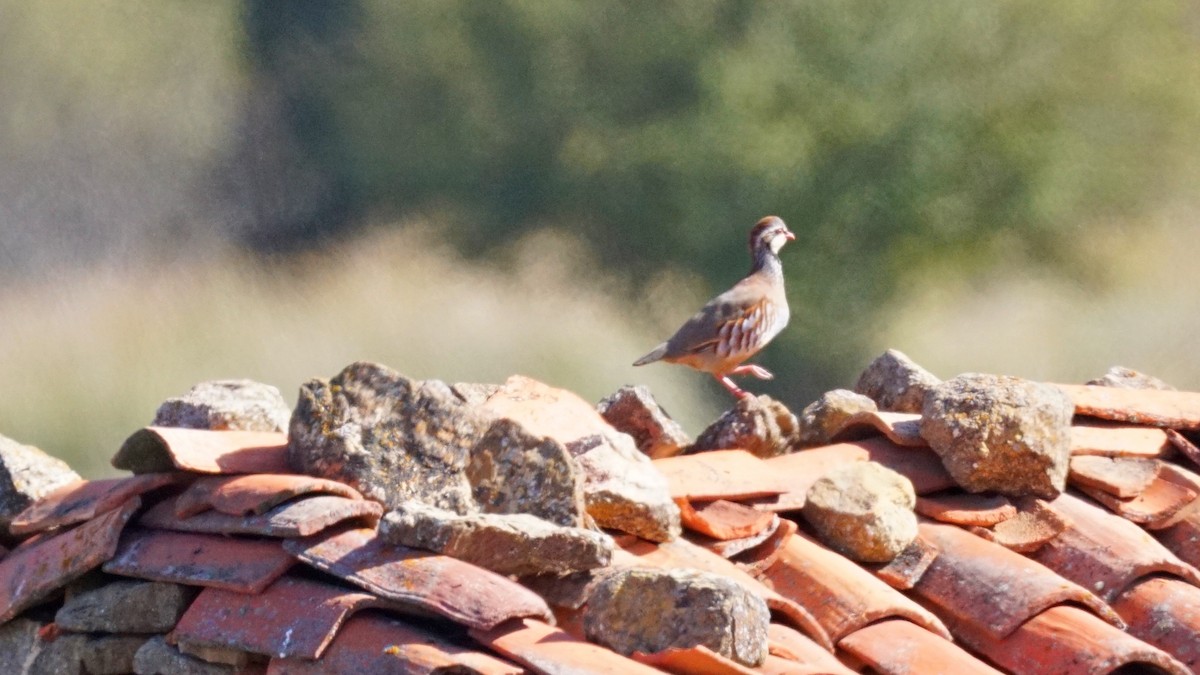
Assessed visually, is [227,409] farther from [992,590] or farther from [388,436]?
[992,590]

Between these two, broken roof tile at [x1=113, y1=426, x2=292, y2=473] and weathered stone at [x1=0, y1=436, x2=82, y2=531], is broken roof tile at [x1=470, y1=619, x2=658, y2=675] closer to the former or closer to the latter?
broken roof tile at [x1=113, y1=426, x2=292, y2=473]

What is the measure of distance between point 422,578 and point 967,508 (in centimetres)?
142

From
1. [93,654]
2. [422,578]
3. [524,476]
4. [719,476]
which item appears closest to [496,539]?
[422,578]

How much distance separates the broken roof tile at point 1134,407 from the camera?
389 cm

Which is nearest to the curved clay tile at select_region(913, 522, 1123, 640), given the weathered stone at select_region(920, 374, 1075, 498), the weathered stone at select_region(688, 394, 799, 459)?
the weathered stone at select_region(920, 374, 1075, 498)

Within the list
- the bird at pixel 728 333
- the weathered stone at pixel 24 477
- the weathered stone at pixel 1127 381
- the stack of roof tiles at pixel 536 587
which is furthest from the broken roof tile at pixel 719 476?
the bird at pixel 728 333

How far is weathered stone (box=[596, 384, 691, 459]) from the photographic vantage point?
3467 millimetres

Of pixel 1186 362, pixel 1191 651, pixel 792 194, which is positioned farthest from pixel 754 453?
pixel 1186 362

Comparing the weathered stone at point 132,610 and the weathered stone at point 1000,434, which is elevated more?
the weathered stone at point 1000,434

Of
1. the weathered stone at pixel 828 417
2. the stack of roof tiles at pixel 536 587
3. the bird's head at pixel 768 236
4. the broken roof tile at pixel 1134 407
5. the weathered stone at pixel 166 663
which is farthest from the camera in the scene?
the bird's head at pixel 768 236

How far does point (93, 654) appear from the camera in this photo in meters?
2.61

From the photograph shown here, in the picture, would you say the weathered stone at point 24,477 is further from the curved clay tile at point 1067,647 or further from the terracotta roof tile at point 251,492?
the curved clay tile at point 1067,647

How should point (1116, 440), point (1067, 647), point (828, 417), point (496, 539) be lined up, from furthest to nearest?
point (1116, 440) < point (828, 417) < point (1067, 647) < point (496, 539)

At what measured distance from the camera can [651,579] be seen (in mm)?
2365
